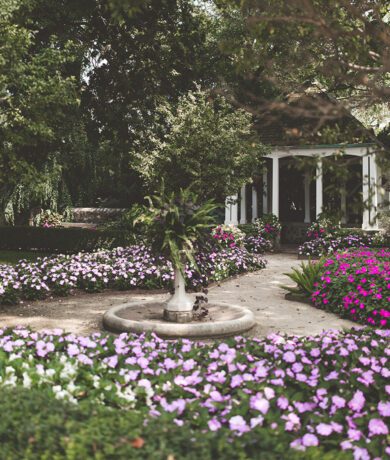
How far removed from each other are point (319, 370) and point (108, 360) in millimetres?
1610

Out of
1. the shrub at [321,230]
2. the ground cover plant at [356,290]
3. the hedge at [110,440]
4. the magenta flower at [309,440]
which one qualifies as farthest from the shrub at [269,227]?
the hedge at [110,440]

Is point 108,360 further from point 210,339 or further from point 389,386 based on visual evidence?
point 210,339

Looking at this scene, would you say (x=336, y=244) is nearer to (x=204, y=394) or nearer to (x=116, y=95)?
(x=116, y=95)

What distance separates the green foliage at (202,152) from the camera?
51.8ft

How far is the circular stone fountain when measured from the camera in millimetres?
6742

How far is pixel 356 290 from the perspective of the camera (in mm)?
8328

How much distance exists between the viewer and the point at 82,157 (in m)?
18.6

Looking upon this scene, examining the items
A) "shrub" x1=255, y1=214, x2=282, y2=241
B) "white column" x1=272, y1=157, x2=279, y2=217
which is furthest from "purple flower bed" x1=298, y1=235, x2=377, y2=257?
"white column" x1=272, y1=157, x2=279, y2=217

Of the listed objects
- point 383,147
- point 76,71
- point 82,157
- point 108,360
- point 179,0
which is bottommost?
point 108,360

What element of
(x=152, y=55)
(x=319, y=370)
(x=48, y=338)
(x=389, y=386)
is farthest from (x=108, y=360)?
(x=152, y=55)

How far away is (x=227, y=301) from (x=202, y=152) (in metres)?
7.34

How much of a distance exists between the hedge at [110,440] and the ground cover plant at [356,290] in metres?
5.26

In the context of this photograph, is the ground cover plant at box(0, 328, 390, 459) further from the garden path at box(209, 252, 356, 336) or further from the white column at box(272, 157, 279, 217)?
the white column at box(272, 157, 279, 217)

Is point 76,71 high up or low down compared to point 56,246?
up
